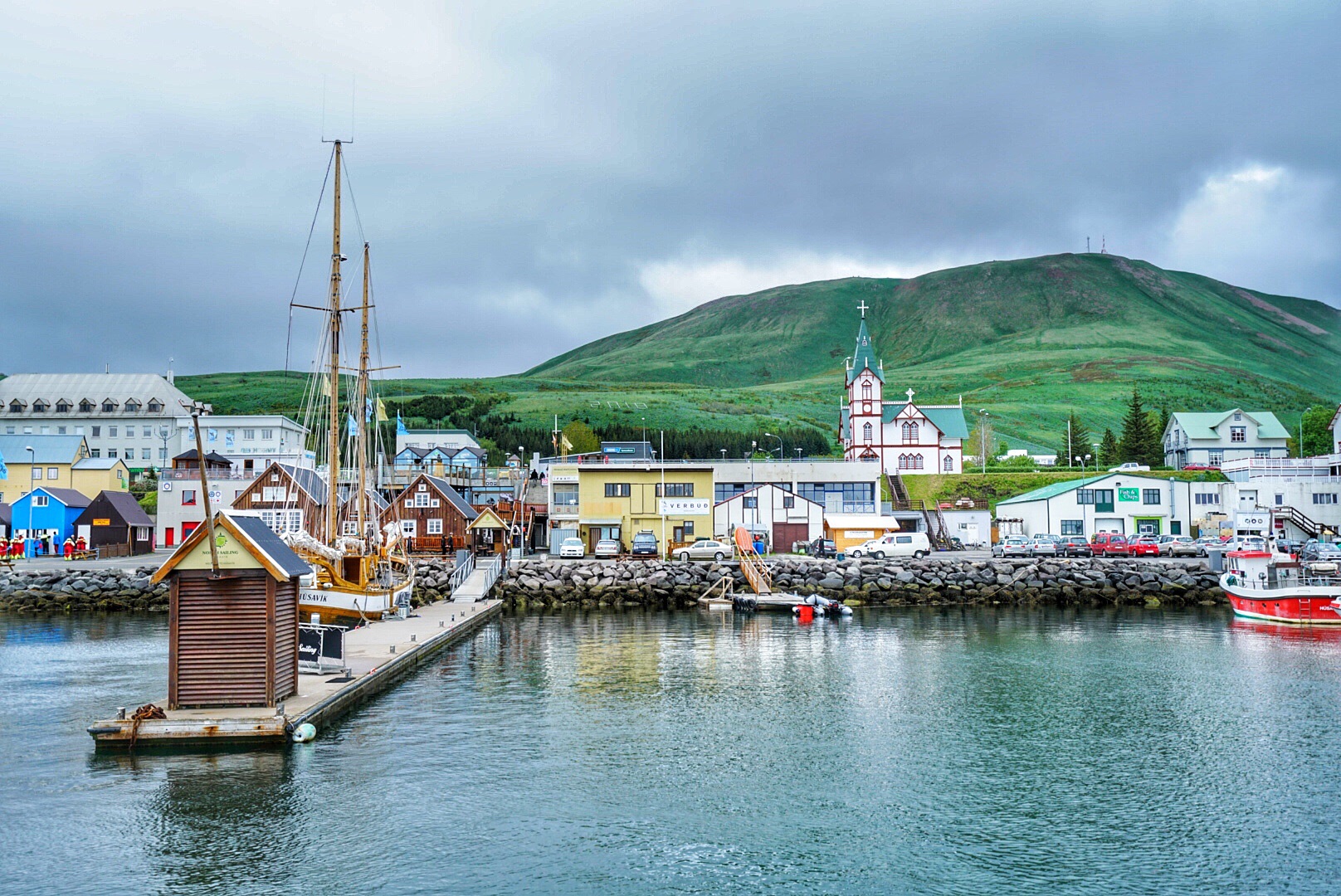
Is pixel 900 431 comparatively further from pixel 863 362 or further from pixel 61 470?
pixel 61 470

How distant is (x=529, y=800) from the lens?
19.0 m

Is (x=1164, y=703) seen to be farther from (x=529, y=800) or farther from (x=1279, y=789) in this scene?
(x=529, y=800)

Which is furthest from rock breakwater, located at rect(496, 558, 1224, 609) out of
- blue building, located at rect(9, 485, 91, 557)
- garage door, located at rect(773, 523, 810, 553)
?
blue building, located at rect(9, 485, 91, 557)

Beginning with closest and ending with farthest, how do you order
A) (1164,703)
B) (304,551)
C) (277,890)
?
(277,890) → (1164,703) → (304,551)

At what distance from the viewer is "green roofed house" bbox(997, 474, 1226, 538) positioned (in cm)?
7750

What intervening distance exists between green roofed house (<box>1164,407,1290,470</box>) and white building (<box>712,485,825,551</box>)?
5497 cm

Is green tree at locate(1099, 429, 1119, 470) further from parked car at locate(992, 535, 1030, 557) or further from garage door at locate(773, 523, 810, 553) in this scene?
garage door at locate(773, 523, 810, 553)

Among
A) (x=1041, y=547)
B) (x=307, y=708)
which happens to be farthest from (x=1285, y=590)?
(x=307, y=708)

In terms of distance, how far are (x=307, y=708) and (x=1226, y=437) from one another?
111 metres

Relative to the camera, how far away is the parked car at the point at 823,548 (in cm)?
6819

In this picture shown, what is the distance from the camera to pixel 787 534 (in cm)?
7538

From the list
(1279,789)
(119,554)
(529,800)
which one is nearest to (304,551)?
(529,800)

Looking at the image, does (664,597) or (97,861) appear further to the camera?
(664,597)

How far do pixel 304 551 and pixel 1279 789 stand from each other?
34115 millimetres
